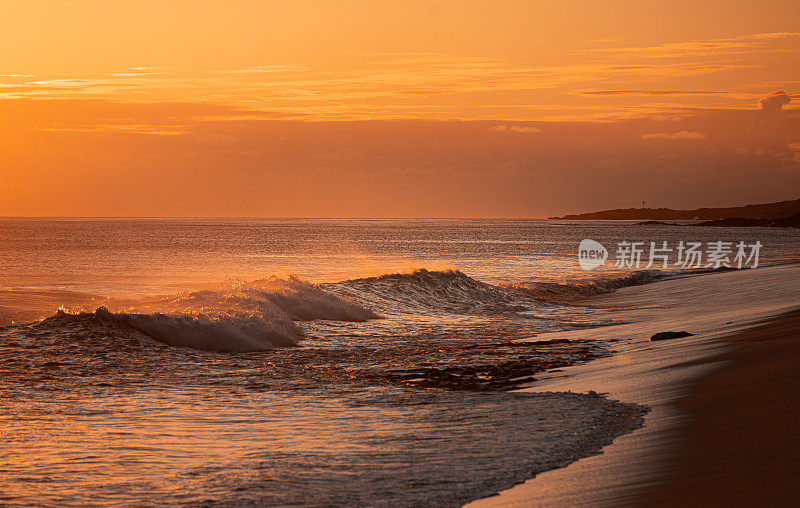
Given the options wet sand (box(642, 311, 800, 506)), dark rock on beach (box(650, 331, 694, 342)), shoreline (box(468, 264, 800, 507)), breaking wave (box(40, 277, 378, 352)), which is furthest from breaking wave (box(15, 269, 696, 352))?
wet sand (box(642, 311, 800, 506))

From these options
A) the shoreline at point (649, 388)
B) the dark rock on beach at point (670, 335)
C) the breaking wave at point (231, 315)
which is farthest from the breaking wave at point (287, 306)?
the dark rock on beach at point (670, 335)

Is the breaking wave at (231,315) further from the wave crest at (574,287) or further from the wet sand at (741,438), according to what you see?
the wave crest at (574,287)

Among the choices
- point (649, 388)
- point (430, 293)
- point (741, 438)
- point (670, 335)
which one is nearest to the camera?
point (741, 438)

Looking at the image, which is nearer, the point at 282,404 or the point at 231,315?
the point at 282,404

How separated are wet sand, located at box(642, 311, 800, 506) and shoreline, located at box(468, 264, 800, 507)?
0.13 feet

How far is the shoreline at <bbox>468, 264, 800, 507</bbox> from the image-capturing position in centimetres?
667

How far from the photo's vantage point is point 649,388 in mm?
11273

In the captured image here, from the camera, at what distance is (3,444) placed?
29.6ft

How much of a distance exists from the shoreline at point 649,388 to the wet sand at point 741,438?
0.13 feet

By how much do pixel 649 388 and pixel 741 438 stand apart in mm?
3697

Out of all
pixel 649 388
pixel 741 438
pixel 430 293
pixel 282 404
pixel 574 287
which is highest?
pixel 741 438

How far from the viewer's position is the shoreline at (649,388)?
6.67m

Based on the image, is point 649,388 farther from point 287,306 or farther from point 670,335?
point 287,306

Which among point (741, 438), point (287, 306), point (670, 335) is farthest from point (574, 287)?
point (741, 438)
